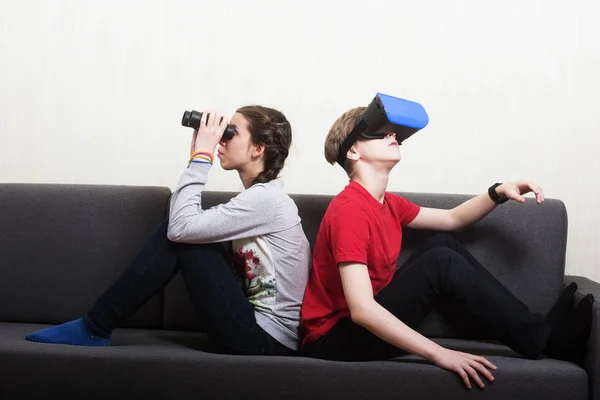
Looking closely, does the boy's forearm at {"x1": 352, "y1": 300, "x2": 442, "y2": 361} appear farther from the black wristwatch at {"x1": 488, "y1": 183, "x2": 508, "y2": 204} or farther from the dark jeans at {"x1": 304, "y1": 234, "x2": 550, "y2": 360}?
the black wristwatch at {"x1": 488, "y1": 183, "x2": 508, "y2": 204}

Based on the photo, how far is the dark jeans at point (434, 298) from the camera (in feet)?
5.78

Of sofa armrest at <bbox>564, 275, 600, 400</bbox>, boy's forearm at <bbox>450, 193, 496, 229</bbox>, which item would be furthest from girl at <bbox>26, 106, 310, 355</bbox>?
sofa armrest at <bbox>564, 275, 600, 400</bbox>

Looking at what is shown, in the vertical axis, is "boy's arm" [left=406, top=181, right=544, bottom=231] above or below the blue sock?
above

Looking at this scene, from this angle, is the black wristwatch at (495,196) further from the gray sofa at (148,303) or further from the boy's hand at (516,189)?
the gray sofa at (148,303)

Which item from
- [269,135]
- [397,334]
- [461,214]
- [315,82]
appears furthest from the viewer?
[315,82]

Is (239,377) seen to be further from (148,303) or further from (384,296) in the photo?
(148,303)

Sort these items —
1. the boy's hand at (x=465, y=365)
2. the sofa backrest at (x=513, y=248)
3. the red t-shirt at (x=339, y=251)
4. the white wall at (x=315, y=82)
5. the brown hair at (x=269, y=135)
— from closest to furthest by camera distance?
1. the boy's hand at (x=465, y=365)
2. the red t-shirt at (x=339, y=251)
3. the brown hair at (x=269, y=135)
4. the sofa backrest at (x=513, y=248)
5. the white wall at (x=315, y=82)

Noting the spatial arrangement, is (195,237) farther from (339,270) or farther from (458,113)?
(458,113)

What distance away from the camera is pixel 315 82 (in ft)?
8.23

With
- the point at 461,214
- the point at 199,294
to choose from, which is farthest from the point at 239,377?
the point at 461,214

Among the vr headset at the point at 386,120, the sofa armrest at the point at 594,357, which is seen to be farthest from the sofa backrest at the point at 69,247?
the sofa armrest at the point at 594,357

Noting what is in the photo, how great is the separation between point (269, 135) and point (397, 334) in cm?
67

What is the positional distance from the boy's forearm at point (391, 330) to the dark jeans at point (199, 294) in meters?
0.28

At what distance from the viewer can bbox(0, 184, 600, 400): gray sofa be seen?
1719 mm
